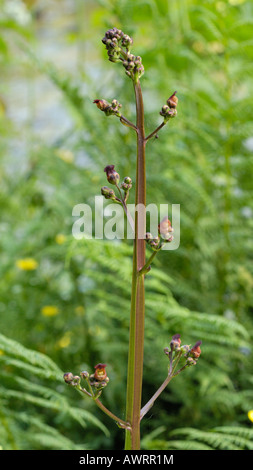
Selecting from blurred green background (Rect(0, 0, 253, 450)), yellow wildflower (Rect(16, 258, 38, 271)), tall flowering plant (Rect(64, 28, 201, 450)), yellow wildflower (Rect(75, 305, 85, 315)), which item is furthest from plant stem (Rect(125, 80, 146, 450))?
yellow wildflower (Rect(16, 258, 38, 271))

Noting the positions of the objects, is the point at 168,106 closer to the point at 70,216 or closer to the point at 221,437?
the point at 221,437

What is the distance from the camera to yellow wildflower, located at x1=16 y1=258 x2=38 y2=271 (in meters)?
1.14

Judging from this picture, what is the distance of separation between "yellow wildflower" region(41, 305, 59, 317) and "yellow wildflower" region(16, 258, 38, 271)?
0.09 m

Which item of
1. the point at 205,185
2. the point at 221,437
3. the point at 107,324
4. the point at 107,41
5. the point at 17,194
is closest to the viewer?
the point at 107,41

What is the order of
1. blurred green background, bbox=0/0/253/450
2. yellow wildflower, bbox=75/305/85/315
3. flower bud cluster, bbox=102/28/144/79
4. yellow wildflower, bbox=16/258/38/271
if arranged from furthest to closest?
yellow wildflower, bbox=16/258/38/271
yellow wildflower, bbox=75/305/85/315
blurred green background, bbox=0/0/253/450
flower bud cluster, bbox=102/28/144/79

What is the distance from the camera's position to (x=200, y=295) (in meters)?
0.94

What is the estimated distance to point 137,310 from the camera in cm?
37

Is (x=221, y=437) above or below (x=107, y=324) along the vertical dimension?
below

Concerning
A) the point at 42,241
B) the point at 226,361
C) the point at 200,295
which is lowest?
the point at 226,361

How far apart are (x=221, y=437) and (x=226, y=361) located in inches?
16.0

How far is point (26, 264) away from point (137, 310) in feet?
2.63

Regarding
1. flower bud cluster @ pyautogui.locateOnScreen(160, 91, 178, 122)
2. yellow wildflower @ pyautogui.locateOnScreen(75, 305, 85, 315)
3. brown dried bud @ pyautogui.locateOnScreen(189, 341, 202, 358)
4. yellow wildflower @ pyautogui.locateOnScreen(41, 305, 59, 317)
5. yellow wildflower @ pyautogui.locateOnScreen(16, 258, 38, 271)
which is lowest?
brown dried bud @ pyautogui.locateOnScreen(189, 341, 202, 358)

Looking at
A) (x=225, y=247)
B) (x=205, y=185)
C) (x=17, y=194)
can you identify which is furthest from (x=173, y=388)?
(x=17, y=194)

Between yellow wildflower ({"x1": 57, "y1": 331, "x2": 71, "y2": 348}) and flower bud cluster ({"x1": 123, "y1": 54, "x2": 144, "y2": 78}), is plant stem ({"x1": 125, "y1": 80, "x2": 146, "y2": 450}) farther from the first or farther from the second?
yellow wildflower ({"x1": 57, "y1": 331, "x2": 71, "y2": 348})
